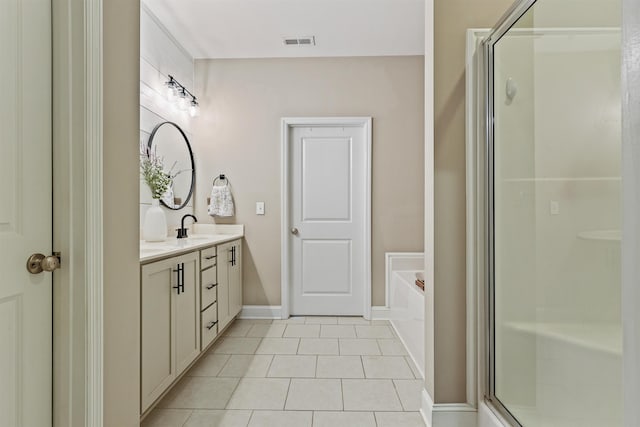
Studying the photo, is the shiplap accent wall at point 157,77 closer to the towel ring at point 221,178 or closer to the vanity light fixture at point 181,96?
the vanity light fixture at point 181,96

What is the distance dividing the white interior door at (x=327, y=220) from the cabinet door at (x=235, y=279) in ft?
1.75

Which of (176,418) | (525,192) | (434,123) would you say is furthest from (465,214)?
(176,418)

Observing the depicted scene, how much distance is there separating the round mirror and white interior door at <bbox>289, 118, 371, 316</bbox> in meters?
1.00

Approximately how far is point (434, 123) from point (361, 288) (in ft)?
7.70

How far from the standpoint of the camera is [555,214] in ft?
4.12

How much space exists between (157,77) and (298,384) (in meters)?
2.54

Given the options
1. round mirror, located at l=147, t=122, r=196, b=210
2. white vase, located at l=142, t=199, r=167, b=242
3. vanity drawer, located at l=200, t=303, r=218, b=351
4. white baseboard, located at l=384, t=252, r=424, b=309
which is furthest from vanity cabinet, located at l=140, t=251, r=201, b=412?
white baseboard, located at l=384, t=252, r=424, b=309

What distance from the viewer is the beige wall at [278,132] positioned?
145 inches

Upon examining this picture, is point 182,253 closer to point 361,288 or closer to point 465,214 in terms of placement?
point 465,214

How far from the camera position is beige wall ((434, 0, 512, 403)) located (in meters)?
1.71

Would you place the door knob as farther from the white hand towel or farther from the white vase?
the white hand towel

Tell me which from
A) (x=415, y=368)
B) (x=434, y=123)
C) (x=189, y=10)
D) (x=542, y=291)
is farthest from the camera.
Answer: (x=189, y=10)

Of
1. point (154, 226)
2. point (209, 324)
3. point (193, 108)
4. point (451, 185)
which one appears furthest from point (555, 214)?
point (193, 108)

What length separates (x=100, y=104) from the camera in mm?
1214
